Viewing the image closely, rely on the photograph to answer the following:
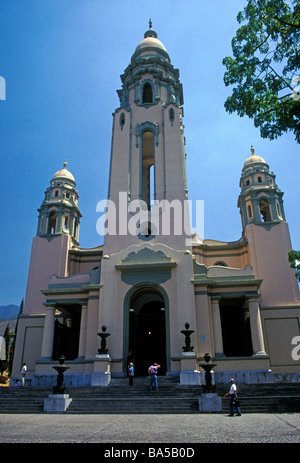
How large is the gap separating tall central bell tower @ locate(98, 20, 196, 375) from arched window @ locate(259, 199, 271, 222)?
8.32m

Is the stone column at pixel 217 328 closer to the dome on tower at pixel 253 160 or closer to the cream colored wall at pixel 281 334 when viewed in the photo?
the cream colored wall at pixel 281 334

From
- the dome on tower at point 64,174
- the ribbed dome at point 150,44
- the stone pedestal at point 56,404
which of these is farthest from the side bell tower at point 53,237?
the stone pedestal at point 56,404

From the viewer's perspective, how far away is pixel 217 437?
7.70 meters

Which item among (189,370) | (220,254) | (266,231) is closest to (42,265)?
(220,254)

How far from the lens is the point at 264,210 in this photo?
3091 centimetres

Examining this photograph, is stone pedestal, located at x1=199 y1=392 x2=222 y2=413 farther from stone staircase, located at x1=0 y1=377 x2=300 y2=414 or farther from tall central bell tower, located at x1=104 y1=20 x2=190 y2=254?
tall central bell tower, located at x1=104 y1=20 x2=190 y2=254

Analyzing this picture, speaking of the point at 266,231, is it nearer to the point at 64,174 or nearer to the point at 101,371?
the point at 101,371

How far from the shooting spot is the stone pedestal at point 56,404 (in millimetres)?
14005

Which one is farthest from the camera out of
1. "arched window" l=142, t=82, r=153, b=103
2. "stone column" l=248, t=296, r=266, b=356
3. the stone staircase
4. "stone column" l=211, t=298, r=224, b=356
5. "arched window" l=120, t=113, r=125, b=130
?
"arched window" l=142, t=82, r=153, b=103

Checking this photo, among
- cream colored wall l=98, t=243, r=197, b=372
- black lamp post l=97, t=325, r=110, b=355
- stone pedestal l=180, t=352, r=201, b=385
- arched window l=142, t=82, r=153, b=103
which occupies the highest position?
arched window l=142, t=82, r=153, b=103

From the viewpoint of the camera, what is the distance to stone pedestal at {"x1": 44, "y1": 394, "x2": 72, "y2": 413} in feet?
45.9

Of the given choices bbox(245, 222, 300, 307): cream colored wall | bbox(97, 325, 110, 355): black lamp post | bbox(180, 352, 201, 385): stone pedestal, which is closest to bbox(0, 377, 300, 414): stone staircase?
bbox(180, 352, 201, 385): stone pedestal

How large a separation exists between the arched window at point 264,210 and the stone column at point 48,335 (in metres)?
18.3
